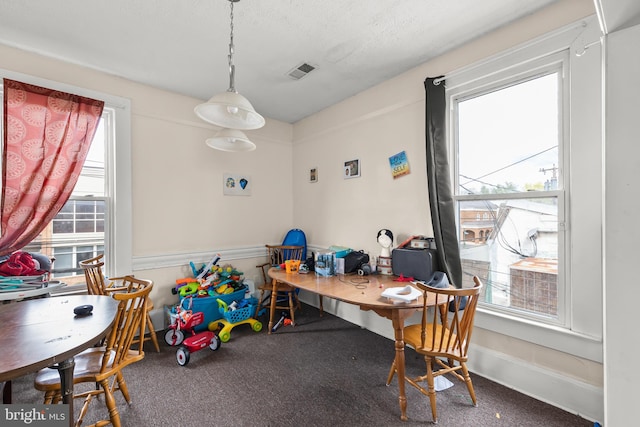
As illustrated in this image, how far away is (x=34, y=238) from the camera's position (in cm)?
238

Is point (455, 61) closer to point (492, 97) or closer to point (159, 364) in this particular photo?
point (492, 97)

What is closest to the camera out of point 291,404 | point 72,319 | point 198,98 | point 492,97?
point 72,319

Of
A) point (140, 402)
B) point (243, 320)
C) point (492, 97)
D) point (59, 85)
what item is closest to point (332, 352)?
point (243, 320)

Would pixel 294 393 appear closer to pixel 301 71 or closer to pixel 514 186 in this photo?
pixel 514 186

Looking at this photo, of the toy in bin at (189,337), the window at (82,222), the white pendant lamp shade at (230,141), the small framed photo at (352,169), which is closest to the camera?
the white pendant lamp shade at (230,141)

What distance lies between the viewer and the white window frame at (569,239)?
1.69 metres

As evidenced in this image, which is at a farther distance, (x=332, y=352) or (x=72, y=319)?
(x=332, y=352)

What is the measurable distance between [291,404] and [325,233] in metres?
2.13

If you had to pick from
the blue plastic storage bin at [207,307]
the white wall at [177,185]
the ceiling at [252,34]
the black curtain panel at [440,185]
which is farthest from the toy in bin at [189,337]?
the ceiling at [252,34]

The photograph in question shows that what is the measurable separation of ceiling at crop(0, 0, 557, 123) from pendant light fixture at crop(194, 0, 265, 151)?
28 cm

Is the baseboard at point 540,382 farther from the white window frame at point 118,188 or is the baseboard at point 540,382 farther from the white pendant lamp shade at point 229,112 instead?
the white window frame at point 118,188

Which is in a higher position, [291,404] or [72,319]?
[72,319]

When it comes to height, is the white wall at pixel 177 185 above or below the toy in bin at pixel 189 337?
above

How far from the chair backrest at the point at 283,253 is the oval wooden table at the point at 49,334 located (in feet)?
6.98
